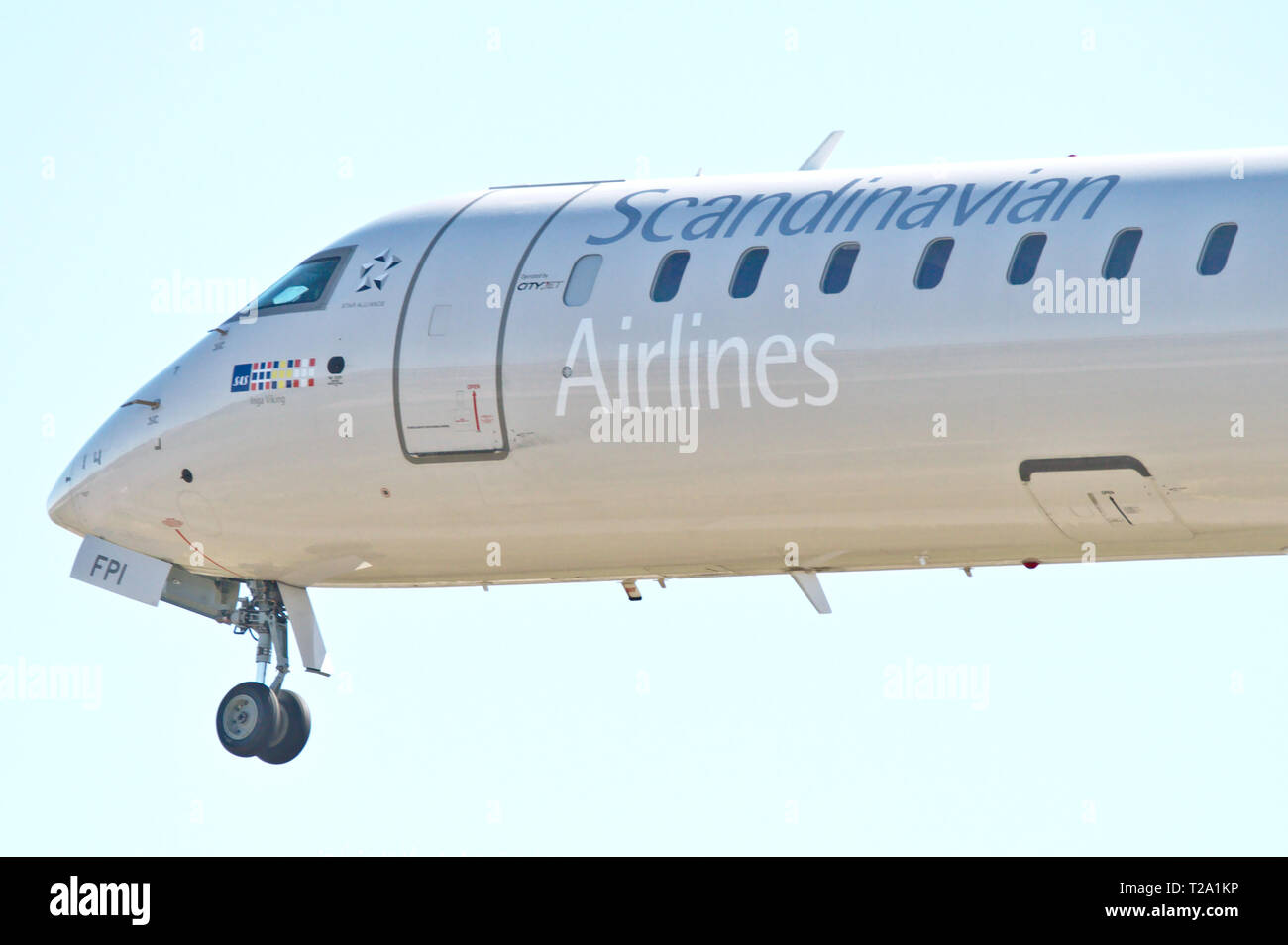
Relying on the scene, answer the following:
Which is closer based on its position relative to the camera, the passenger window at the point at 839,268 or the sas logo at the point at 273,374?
the passenger window at the point at 839,268

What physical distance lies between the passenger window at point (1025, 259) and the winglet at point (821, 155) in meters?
3.45

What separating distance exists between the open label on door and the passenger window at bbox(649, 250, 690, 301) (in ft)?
12.5

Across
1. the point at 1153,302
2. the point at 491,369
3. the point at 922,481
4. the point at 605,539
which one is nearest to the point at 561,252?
the point at 491,369

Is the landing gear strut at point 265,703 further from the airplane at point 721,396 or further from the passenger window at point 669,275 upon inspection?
the passenger window at point 669,275

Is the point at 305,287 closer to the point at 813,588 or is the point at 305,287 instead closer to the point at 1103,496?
the point at 813,588

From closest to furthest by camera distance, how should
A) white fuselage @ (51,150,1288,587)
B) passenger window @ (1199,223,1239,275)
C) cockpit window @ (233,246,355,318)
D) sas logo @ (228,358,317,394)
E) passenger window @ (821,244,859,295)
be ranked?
passenger window @ (1199,223,1239,275)
white fuselage @ (51,150,1288,587)
passenger window @ (821,244,859,295)
sas logo @ (228,358,317,394)
cockpit window @ (233,246,355,318)

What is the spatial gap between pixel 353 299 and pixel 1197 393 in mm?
8732

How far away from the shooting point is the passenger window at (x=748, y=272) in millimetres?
20797

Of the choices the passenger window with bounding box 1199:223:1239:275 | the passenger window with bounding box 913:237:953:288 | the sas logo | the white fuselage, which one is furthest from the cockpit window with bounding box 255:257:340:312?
the passenger window with bounding box 1199:223:1239:275

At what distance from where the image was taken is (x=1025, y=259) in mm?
19641

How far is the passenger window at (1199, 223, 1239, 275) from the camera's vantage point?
18.8m

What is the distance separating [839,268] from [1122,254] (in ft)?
8.40

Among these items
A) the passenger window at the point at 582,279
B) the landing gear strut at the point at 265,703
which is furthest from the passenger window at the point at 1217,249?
the landing gear strut at the point at 265,703

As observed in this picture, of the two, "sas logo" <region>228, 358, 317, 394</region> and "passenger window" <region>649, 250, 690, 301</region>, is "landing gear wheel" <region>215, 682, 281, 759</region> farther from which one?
"passenger window" <region>649, 250, 690, 301</region>
